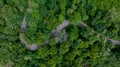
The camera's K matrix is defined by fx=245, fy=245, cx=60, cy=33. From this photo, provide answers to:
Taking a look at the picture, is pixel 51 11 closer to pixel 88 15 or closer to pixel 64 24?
pixel 64 24

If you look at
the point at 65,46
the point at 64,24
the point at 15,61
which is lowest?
the point at 15,61

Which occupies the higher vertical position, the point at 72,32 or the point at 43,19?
the point at 43,19

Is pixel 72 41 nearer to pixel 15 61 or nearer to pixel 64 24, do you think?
pixel 64 24

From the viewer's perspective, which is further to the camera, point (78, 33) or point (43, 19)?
point (78, 33)

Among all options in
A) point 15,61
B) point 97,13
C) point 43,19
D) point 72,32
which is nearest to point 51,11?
point 43,19

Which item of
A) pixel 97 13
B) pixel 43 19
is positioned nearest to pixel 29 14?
pixel 43 19

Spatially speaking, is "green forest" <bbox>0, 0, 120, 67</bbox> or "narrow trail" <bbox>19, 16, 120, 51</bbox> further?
"narrow trail" <bbox>19, 16, 120, 51</bbox>

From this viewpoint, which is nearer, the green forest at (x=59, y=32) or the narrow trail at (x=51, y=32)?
the green forest at (x=59, y=32)
